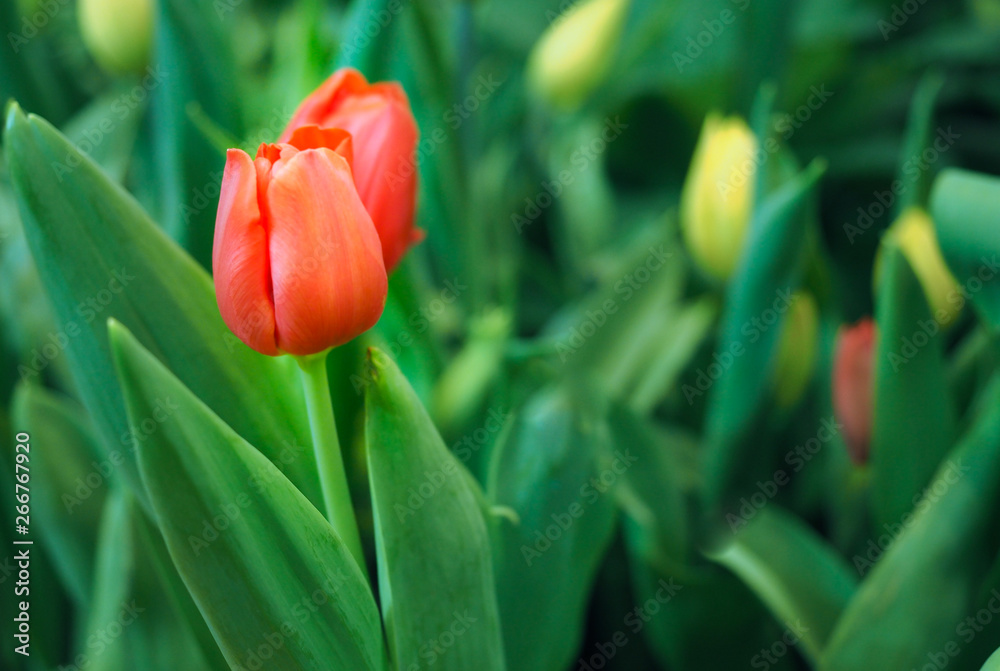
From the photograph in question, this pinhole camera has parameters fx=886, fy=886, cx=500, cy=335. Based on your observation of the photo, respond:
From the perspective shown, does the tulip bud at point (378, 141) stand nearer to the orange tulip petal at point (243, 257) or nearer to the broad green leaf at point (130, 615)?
the orange tulip petal at point (243, 257)

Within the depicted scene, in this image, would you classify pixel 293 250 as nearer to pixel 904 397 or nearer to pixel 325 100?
pixel 325 100

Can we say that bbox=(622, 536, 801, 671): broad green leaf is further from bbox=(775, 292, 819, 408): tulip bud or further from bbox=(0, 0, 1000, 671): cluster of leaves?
bbox=(775, 292, 819, 408): tulip bud

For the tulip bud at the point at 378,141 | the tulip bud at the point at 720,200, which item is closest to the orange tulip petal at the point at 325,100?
the tulip bud at the point at 378,141

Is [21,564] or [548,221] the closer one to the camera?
[21,564]

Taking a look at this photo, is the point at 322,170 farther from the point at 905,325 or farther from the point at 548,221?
the point at 548,221

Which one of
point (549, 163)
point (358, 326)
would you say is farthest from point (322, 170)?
point (549, 163)

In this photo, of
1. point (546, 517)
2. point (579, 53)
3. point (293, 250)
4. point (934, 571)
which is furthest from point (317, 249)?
point (579, 53)
